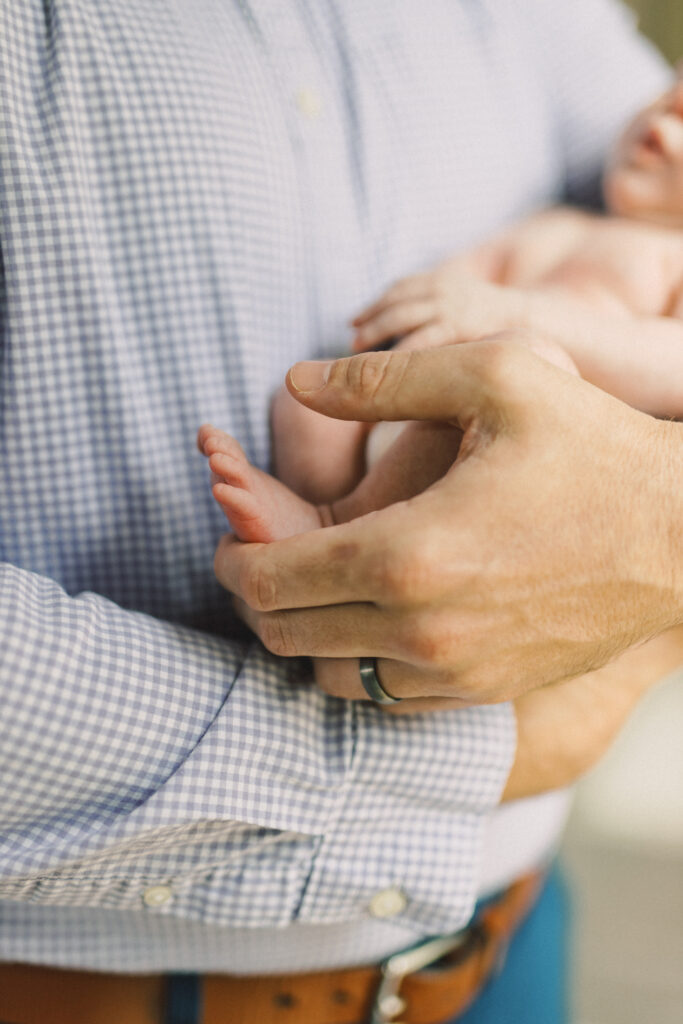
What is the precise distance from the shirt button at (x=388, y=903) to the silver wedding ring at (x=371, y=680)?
0.17 meters

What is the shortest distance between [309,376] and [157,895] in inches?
14.8

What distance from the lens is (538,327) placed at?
0.70 metres

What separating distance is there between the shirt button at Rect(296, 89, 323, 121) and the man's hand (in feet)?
0.96

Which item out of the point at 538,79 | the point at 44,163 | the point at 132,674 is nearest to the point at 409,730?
the point at 132,674

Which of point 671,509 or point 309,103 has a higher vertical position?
point 309,103

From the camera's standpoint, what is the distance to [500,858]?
2.46 ft

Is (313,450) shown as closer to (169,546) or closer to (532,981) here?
(169,546)

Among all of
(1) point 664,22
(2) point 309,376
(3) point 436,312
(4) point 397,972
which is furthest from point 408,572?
(1) point 664,22

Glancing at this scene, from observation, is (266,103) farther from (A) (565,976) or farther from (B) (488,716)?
(A) (565,976)

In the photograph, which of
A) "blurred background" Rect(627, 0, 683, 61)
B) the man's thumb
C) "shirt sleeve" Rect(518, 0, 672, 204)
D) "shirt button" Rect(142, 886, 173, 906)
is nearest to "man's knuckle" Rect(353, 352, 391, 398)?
the man's thumb

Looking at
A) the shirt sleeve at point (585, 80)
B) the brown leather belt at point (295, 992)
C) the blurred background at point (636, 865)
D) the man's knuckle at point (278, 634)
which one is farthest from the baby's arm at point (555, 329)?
the blurred background at point (636, 865)

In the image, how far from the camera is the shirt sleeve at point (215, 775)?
48 centimetres

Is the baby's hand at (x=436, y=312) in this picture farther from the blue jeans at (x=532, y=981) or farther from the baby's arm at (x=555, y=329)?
the blue jeans at (x=532, y=981)

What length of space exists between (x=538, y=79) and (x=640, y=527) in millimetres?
660
